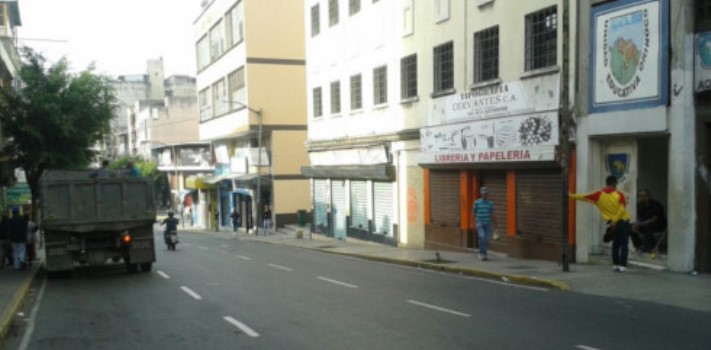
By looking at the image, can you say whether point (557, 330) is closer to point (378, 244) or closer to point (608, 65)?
point (608, 65)

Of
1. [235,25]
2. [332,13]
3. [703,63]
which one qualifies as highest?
[235,25]

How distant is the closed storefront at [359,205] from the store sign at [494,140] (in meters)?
6.51

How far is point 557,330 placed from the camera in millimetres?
8812

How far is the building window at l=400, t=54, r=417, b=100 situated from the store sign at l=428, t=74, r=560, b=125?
1863 millimetres

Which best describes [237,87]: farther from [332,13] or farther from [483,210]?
[483,210]

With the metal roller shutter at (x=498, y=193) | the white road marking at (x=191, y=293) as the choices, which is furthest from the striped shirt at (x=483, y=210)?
the white road marking at (x=191, y=293)

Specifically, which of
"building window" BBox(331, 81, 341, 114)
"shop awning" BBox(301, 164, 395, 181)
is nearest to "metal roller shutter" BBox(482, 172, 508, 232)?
"shop awning" BBox(301, 164, 395, 181)

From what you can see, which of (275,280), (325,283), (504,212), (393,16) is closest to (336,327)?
(325,283)

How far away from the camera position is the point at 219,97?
4888 cm

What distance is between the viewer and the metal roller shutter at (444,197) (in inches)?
858

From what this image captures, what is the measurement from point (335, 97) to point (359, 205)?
5.33 m

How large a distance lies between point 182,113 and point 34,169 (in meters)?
62.2

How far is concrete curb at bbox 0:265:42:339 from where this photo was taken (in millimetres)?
9996

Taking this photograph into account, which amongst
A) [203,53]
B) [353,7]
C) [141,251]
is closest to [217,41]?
[203,53]
